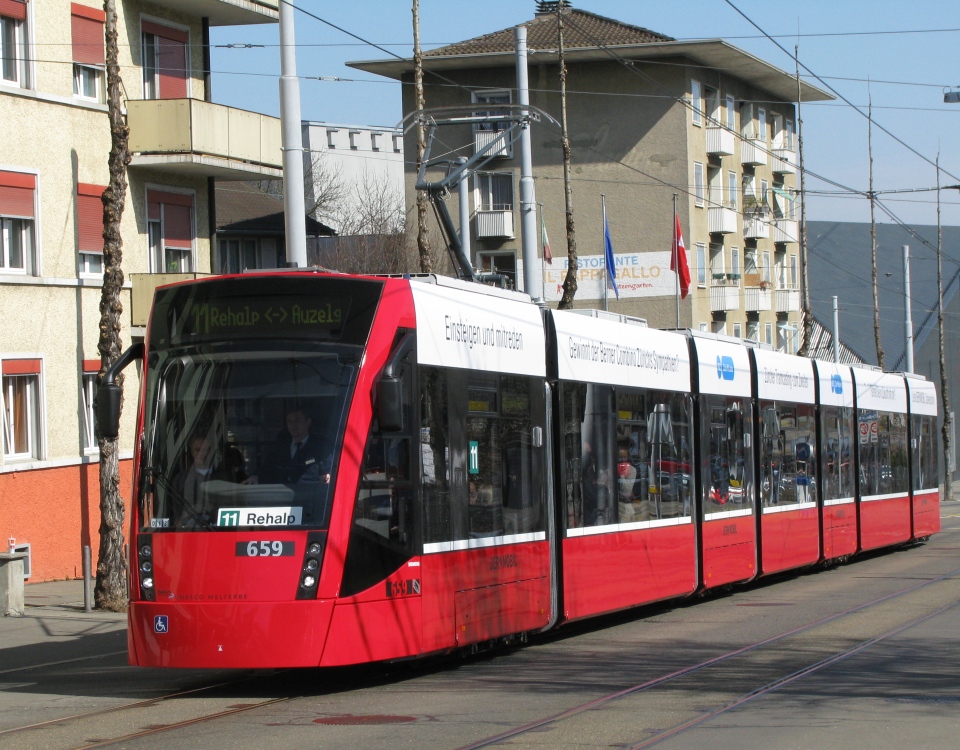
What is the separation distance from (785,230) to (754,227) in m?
4.99

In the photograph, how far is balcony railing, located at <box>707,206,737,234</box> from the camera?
2286 inches

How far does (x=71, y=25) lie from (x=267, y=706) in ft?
58.0

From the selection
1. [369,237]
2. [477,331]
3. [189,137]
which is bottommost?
[477,331]

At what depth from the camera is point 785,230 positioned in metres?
67.2

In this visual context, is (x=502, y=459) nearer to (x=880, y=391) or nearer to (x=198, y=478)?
(x=198, y=478)

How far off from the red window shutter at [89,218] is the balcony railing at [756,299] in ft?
132

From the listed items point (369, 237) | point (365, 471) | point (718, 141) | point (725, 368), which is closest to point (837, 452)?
point (725, 368)

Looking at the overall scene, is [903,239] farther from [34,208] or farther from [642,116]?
[34,208]

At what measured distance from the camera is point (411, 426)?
35.0ft

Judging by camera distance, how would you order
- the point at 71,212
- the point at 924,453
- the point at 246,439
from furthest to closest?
1. the point at 924,453
2. the point at 71,212
3. the point at 246,439

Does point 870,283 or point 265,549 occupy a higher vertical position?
point 870,283

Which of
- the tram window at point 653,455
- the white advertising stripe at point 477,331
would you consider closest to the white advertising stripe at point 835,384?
the tram window at point 653,455

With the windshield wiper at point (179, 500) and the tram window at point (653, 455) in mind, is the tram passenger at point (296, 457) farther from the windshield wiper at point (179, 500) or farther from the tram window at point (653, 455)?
the tram window at point (653, 455)

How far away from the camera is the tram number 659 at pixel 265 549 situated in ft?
32.7
